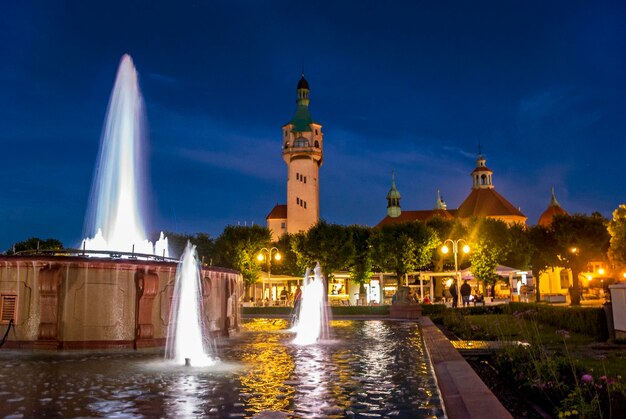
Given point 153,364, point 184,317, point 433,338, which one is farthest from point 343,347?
point 153,364

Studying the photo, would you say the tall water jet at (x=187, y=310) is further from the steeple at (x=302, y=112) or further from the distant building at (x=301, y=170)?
the steeple at (x=302, y=112)

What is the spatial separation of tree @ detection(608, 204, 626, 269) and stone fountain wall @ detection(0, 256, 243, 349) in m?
44.0

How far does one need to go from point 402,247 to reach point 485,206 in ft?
147

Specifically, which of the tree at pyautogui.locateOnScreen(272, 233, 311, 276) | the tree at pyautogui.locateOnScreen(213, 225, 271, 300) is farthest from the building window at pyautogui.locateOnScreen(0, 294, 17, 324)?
the tree at pyautogui.locateOnScreen(213, 225, 271, 300)

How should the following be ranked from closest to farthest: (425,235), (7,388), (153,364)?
(7,388)
(153,364)
(425,235)

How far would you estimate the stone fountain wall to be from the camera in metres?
13.3

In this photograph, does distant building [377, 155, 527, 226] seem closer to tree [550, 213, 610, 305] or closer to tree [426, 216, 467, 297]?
tree [426, 216, 467, 297]

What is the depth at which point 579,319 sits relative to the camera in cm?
1680

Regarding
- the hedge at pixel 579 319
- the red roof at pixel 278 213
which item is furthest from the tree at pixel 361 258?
the red roof at pixel 278 213

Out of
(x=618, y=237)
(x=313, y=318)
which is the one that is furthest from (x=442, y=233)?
(x=313, y=318)

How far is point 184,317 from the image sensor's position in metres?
14.8

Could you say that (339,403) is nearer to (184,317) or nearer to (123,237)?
(184,317)

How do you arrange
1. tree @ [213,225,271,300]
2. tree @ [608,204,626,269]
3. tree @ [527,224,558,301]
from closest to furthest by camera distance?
1. tree @ [608,204,626,269]
2. tree @ [213,225,271,300]
3. tree @ [527,224,558,301]

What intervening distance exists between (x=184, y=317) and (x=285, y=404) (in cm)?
838
